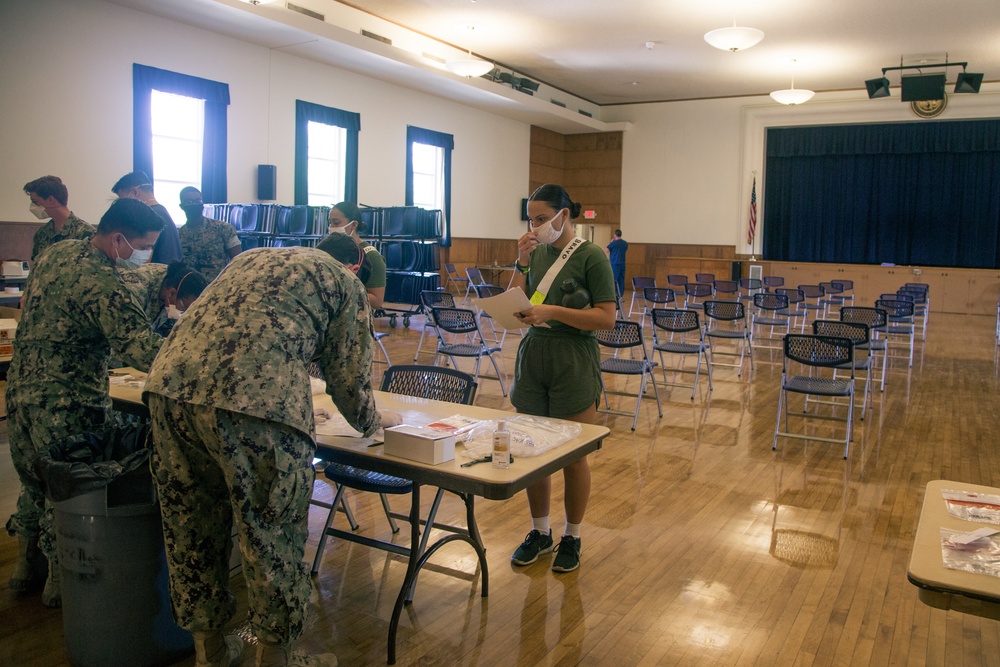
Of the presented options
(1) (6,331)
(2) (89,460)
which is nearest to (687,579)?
(2) (89,460)

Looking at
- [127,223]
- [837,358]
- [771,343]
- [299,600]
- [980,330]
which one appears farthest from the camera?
[980,330]

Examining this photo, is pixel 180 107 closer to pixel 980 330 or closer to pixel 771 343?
pixel 771 343

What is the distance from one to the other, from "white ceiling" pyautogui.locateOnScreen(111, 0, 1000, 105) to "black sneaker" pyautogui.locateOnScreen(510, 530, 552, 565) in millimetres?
8321

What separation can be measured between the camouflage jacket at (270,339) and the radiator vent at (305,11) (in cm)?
947

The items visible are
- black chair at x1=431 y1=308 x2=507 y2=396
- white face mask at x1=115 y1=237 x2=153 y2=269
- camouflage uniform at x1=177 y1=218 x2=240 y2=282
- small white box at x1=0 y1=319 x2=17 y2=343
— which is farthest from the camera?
black chair at x1=431 y1=308 x2=507 y2=396

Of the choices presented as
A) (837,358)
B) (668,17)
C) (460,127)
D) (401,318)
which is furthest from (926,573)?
(460,127)

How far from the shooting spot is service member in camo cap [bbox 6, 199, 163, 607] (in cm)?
239

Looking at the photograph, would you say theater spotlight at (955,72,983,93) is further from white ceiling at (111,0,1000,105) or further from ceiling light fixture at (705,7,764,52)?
ceiling light fixture at (705,7,764,52)

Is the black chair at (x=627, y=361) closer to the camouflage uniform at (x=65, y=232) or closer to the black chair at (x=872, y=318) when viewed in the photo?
the black chair at (x=872, y=318)

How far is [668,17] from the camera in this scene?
38.5ft

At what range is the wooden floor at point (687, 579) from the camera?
102 inches

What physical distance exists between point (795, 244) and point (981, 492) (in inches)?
678

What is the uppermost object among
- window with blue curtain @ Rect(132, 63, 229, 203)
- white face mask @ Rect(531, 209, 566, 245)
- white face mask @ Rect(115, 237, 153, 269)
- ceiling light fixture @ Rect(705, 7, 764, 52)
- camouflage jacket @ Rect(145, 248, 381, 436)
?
ceiling light fixture @ Rect(705, 7, 764, 52)

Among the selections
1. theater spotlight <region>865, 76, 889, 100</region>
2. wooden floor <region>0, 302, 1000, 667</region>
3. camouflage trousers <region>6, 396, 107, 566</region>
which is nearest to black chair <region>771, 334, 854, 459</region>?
wooden floor <region>0, 302, 1000, 667</region>
